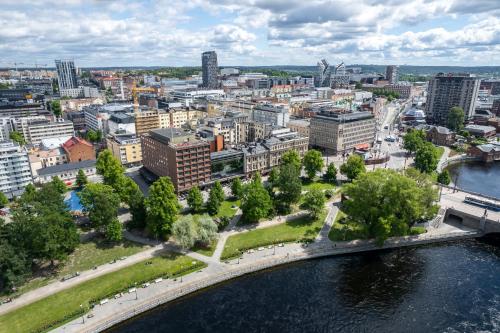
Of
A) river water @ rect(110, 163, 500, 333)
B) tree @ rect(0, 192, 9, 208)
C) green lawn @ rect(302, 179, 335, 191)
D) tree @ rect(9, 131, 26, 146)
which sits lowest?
river water @ rect(110, 163, 500, 333)

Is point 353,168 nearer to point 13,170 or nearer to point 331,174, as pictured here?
point 331,174

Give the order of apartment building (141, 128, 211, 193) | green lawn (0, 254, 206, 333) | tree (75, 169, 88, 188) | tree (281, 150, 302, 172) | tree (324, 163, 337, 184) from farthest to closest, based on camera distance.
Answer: tree (281, 150, 302, 172)
tree (324, 163, 337, 184)
tree (75, 169, 88, 188)
apartment building (141, 128, 211, 193)
green lawn (0, 254, 206, 333)

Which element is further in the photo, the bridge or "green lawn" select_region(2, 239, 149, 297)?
the bridge

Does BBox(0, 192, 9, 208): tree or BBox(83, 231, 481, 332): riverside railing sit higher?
BBox(0, 192, 9, 208): tree

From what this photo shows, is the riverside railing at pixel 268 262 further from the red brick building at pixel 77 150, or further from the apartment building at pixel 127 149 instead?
the red brick building at pixel 77 150

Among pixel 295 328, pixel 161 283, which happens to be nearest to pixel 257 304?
pixel 295 328

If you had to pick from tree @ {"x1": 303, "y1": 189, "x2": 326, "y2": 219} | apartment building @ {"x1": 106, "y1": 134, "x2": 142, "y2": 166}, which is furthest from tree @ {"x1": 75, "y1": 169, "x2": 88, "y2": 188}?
tree @ {"x1": 303, "y1": 189, "x2": 326, "y2": 219}

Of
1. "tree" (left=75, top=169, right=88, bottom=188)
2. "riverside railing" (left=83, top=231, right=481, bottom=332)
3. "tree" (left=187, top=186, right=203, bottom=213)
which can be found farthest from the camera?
"tree" (left=75, top=169, right=88, bottom=188)

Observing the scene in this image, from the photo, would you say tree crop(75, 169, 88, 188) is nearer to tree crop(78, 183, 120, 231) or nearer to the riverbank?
tree crop(78, 183, 120, 231)
